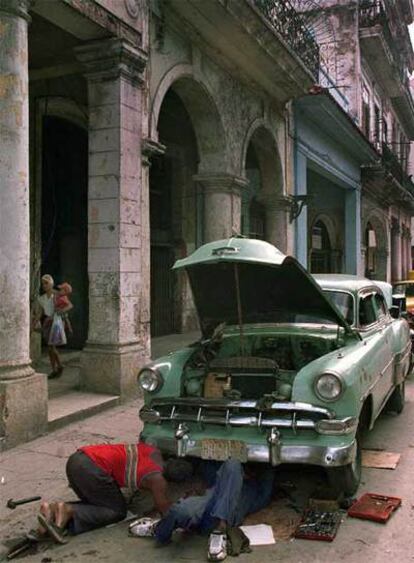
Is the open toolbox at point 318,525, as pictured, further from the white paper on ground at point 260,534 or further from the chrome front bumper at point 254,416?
the chrome front bumper at point 254,416

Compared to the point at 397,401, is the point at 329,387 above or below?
above

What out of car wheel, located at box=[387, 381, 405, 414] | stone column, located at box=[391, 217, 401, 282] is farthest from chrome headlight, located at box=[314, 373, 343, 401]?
stone column, located at box=[391, 217, 401, 282]

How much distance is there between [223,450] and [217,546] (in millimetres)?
804

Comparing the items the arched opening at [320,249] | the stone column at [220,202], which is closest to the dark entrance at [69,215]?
the stone column at [220,202]

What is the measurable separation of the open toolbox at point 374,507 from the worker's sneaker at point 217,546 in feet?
3.46

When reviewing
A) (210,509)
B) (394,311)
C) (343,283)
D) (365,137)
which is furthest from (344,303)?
(365,137)

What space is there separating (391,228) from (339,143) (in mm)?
12996

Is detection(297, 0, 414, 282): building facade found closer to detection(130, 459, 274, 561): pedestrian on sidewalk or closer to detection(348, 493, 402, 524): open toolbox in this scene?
detection(348, 493, 402, 524): open toolbox

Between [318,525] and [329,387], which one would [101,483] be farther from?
[329,387]

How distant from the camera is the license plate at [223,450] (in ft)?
13.7

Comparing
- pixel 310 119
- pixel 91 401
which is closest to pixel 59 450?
pixel 91 401

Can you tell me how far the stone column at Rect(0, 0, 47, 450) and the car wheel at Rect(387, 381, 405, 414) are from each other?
4.14 m

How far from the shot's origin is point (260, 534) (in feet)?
12.6

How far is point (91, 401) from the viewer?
7.06 m
